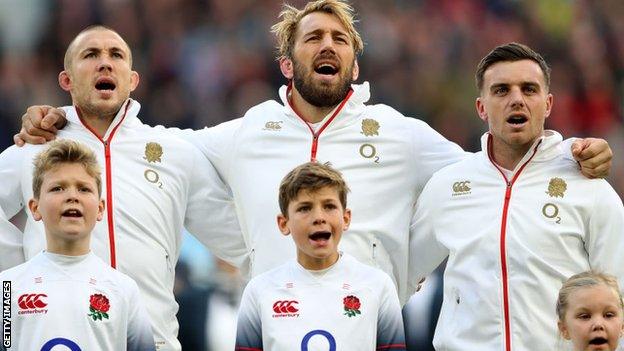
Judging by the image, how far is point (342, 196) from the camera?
587 cm

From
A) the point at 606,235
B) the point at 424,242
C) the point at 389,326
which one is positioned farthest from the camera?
the point at 424,242

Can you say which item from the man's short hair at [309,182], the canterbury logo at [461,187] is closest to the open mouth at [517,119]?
the canterbury logo at [461,187]

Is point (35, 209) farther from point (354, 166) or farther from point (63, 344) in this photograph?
point (354, 166)

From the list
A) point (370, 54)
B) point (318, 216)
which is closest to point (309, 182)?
point (318, 216)

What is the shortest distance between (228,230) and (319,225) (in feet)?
4.30

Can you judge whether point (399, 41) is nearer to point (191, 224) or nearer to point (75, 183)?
point (191, 224)

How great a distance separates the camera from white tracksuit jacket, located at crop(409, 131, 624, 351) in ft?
19.7

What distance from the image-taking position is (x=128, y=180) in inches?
258

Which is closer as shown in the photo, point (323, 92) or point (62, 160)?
point (62, 160)

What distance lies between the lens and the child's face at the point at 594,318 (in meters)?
5.55

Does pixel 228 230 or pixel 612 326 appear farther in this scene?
pixel 228 230

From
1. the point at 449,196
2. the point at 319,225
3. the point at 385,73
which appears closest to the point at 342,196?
the point at 319,225

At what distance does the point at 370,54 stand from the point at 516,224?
250 inches

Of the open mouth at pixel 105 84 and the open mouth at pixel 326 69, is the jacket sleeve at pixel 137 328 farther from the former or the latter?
the open mouth at pixel 326 69
